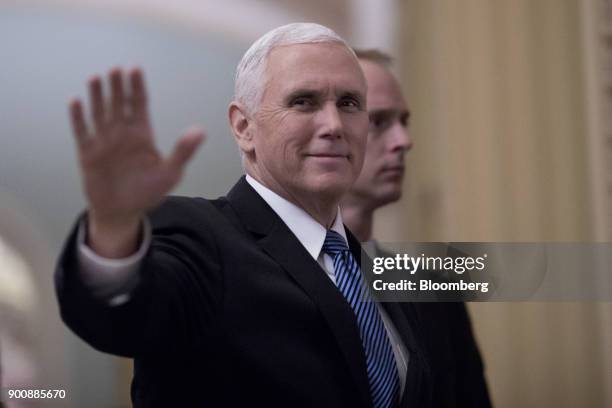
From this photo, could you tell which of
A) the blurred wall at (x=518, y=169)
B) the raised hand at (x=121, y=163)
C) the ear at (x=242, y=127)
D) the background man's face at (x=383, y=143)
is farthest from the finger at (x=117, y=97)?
the blurred wall at (x=518, y=169)

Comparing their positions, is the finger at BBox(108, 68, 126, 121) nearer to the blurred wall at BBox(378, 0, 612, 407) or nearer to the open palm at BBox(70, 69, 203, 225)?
the open palm at BBox(70, 69, 203, 225)

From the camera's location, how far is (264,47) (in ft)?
4.19

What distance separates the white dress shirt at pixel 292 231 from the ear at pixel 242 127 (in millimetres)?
54

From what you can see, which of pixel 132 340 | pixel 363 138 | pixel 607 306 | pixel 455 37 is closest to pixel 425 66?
pixel 455 37

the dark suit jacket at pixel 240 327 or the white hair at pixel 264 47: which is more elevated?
the white hair at pixel 264 47

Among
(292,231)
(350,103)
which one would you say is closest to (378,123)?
(350,103)

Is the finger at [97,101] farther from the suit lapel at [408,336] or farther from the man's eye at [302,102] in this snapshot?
the suit lapel at [408,336]

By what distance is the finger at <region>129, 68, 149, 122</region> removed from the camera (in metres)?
0.80

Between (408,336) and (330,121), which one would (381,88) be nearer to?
(330,121)

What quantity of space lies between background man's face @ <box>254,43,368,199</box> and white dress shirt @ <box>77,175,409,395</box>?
0.03 metres

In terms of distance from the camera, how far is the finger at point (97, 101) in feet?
2.57

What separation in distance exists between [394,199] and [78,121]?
101cm

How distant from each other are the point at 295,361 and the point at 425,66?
1.64 m

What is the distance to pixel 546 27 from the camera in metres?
2.10
